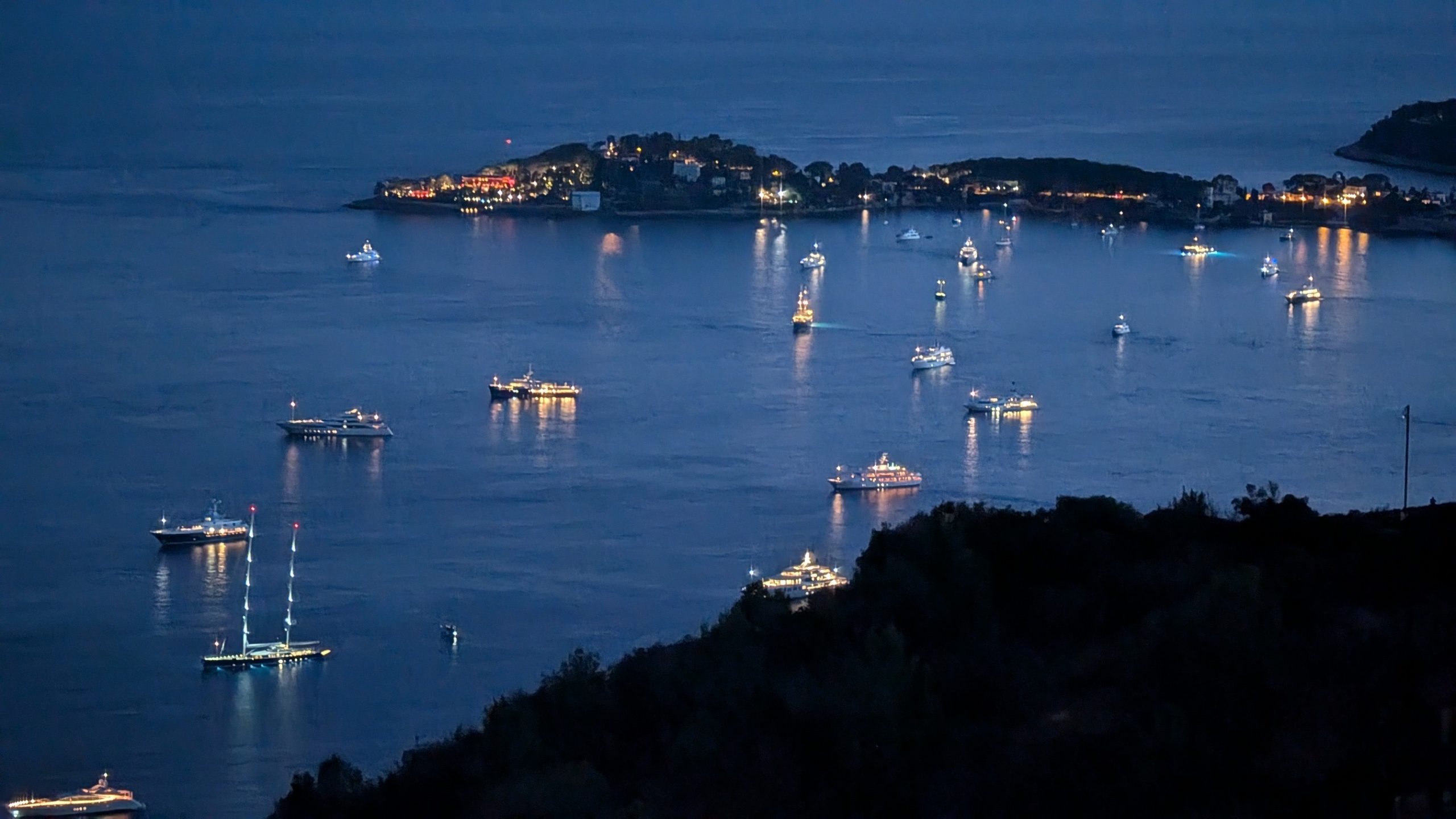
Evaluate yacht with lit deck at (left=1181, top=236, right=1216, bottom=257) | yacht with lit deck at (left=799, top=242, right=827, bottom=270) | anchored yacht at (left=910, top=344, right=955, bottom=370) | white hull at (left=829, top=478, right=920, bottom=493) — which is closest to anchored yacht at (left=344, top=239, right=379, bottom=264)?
yacht with lit deck at (left=799, top=242, right=827, bottom=270)

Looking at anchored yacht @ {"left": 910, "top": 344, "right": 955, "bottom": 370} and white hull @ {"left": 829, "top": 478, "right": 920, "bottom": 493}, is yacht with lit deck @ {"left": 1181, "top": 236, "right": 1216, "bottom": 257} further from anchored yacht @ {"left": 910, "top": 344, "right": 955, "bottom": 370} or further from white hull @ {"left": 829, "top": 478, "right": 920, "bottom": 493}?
white hull @ {"left": 829, "top": 478, "right": 920, "bottom": 493}

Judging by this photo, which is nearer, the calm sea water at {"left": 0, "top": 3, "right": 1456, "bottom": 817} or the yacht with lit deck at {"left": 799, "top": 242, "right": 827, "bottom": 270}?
the calm sea water at {"left": 0, "top": 3, "right": 1456, "bottom": 817}

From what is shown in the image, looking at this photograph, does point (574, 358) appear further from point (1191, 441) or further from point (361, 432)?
point (1191, 441)

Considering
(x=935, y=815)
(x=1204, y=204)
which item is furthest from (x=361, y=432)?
(x=1204, y=204)

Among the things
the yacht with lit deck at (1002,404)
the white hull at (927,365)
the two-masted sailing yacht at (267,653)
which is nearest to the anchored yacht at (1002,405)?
the yacht with lit deck at (1002,404)

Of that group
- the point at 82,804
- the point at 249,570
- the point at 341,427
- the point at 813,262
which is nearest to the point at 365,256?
the point at 813,262
